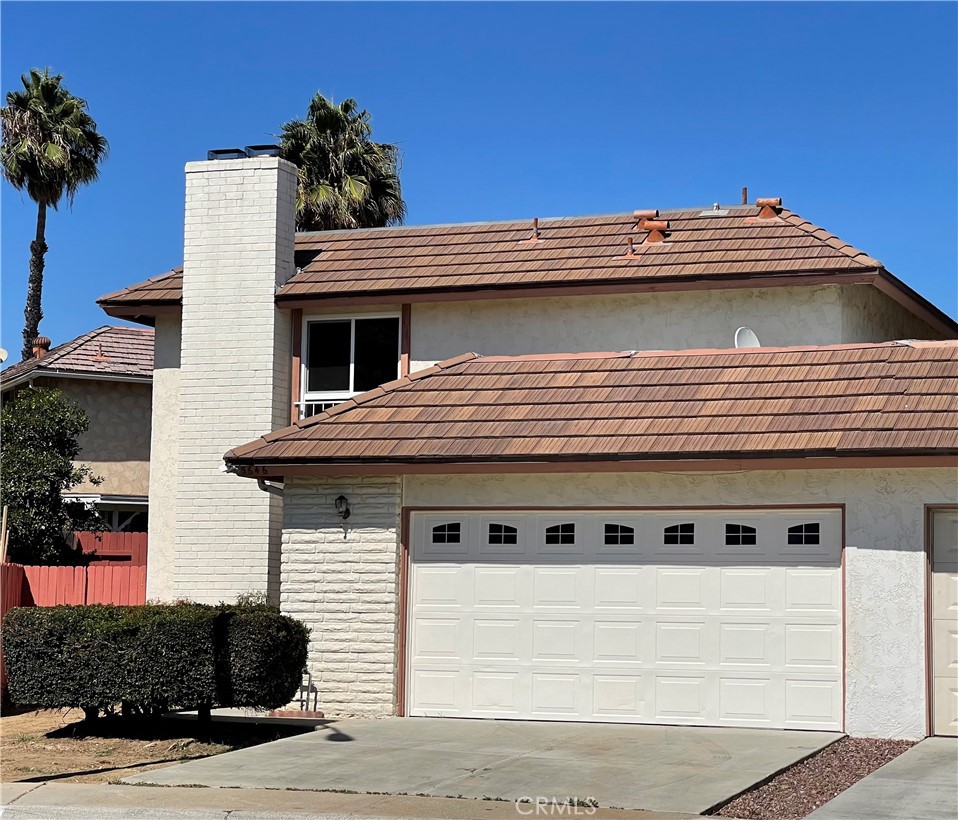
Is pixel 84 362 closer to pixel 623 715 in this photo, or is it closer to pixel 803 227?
pixel 803 227

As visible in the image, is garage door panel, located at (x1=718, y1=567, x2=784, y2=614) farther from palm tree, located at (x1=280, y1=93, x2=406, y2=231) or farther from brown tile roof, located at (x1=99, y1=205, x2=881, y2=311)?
palm tree, located at (x1=280, y1=93, x2=406, y2=231)

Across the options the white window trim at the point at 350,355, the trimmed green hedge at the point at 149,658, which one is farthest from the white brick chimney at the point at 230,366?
the trimmed green hedge at the point at 149,658

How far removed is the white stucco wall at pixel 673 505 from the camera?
14406 millimetres

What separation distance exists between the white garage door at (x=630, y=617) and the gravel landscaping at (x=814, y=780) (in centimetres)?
88

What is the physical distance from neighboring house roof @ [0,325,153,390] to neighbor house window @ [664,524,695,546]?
711 inches

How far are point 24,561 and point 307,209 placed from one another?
1255 centimetres

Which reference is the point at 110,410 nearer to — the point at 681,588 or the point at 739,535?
the point at 681,588

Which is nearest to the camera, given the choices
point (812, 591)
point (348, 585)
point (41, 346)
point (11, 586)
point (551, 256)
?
point (812, 591)

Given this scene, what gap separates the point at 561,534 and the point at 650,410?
1.77 meters

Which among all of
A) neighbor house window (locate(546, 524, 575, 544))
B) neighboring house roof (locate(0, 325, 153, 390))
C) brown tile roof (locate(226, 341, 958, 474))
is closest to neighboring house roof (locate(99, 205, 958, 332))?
brown tile roof (locate(226, 341, 958, 474))

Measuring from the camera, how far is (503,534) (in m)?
16.2

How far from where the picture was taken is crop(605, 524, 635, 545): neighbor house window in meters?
15.7

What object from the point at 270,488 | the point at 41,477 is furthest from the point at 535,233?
the point at 41,477

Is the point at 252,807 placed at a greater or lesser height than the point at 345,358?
lesser
